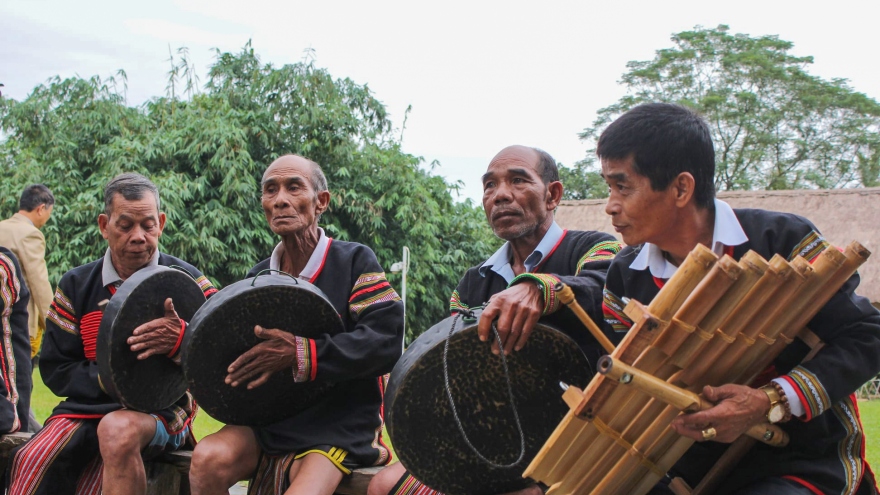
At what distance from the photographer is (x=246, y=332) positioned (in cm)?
332

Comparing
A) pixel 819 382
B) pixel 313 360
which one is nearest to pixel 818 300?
pixel 819 382

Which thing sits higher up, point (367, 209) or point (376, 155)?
point (376, 155)

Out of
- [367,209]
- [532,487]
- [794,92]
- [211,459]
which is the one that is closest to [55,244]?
[367,209]

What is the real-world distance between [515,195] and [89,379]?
7.20 feet

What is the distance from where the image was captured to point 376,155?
47.6 feet

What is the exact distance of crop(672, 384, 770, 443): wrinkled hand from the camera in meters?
2.09

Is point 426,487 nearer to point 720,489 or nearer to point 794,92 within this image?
point 720,489

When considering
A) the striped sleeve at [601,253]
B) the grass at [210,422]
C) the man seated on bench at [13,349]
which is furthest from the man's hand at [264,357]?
the grass at [210,422]

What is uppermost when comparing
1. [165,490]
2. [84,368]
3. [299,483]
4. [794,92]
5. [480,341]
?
[794,92]

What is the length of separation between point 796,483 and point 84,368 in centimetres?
316

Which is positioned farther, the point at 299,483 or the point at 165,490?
the point at 165,490

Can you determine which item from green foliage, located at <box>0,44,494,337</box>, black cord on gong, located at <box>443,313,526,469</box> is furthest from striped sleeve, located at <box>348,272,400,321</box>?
green foliage, located at <box>0,44,494,337</box>

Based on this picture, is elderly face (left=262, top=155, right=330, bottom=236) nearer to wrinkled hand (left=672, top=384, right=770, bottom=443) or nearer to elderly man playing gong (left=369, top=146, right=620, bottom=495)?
elderly man playing gong (left=369, top=146, right=620, bottom=495)

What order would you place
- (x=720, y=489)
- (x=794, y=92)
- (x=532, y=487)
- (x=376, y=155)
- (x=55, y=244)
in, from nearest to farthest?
1. (x=720, y=489)
2. (x=532, y=487)
3. (x=55, y=244)
4. (x=376, y=155)
5. (x=794, y=92)
